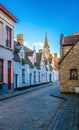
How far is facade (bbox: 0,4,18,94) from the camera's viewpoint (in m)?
23.8

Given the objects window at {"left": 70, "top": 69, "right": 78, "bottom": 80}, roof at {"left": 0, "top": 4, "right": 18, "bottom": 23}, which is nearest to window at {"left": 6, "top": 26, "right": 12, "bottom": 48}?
roof at {"left": 0, "top": 4, "right": 18, "bottom": 23}

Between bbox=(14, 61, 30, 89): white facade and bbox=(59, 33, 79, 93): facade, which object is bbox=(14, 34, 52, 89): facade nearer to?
bbox=(14, 61, 30, 89): white facade

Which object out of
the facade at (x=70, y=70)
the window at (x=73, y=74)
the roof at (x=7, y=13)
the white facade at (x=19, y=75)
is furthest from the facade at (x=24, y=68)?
the window at (x=73, y=74)

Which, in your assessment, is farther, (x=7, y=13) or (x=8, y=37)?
(x=8, y=37)

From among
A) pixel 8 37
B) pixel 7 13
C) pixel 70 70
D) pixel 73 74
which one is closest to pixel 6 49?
pixel 8 37

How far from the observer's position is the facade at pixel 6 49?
2375 cm

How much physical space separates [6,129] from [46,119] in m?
2.37

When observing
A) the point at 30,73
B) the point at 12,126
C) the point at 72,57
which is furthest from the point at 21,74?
the point at 12,126

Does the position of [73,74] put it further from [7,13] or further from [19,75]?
[19,75]

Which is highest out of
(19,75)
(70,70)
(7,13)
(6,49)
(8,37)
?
(7,13)

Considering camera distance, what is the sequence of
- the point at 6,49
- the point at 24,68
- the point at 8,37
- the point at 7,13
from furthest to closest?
the point at 24,68 < the point at 8,37 < the point at 6,49 < the point at 7,13

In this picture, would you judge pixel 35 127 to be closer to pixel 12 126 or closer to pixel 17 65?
pixel 12 126

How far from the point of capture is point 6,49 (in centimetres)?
2494

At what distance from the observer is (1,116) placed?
11.3 metres
